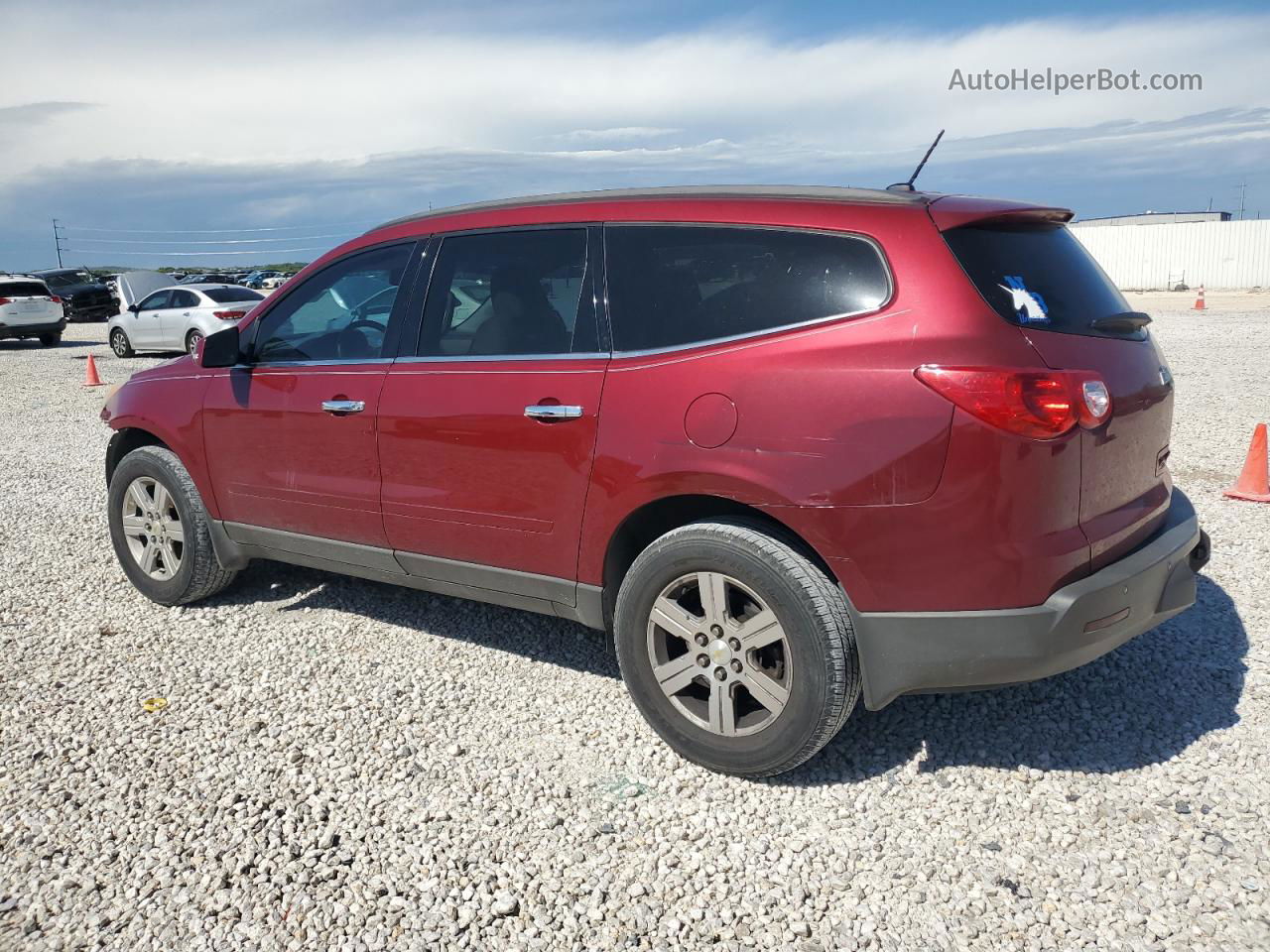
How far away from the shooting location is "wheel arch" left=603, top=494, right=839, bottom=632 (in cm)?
318

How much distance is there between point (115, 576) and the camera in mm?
5699

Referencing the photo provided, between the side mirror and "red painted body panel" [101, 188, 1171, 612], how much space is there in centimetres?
80

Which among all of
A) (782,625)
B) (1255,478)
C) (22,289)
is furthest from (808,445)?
(22,289)

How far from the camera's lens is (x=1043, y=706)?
3.86 metres

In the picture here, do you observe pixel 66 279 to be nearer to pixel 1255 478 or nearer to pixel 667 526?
pixel 1255 478

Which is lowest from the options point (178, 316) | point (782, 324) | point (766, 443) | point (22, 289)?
point (178, 316)

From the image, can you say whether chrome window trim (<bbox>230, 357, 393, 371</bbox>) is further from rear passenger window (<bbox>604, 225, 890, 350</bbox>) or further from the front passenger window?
rear passenger window (<bbox>604, 225, 890, 350</bbox>)

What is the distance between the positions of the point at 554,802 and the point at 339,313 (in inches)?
94.0

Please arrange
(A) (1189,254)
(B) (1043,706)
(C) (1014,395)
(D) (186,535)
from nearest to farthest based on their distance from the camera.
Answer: (C) (1014,395) < (B) (1043,706) < (D) (186,535) < (A) (1189,254)

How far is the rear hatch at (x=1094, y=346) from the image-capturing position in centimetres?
299

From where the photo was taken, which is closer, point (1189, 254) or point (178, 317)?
point (178, 317)

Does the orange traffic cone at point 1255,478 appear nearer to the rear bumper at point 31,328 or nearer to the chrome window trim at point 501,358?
the chrome window trim at point 501,358

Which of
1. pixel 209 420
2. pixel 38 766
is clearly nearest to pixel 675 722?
pixel 38 766

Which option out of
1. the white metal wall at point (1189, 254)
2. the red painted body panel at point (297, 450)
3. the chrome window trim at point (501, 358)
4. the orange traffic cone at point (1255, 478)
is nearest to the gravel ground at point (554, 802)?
the red painted body panel at point (297, 450)
